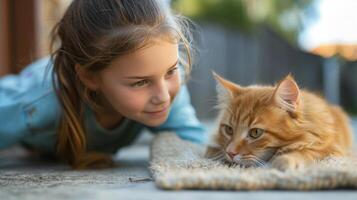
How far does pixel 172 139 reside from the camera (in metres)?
2.28

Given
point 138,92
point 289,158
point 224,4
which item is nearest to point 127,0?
point 138,92

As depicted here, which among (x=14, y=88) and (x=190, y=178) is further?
(x=14, y=88)

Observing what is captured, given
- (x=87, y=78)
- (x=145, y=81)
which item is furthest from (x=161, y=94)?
(x=87, y=78)

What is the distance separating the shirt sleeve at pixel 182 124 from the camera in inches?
96.7

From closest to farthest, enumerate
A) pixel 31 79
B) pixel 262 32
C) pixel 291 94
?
pixel 291 94 → pixel 31 79 → pixel 262 32

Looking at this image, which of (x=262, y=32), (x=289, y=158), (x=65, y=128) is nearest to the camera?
(x=289, y=158)

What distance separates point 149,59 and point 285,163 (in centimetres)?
65

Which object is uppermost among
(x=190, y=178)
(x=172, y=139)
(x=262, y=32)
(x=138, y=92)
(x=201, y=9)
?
(x=201, y=9)

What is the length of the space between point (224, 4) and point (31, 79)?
7064 millimetres

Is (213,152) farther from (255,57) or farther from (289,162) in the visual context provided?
(255,57)

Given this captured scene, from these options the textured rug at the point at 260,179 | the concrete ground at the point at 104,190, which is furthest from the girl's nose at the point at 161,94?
the textured rug at the point at 260,179

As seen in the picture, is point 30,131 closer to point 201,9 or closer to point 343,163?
point 343,163

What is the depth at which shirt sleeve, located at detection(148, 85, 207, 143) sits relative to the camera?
2457 millimetres

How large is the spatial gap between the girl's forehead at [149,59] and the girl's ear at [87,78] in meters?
0.18
